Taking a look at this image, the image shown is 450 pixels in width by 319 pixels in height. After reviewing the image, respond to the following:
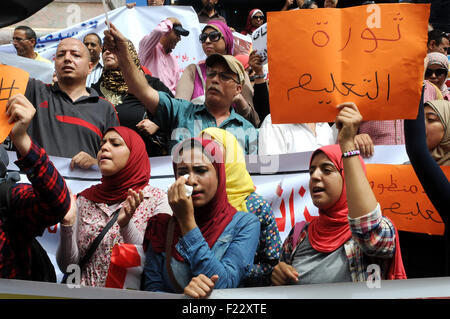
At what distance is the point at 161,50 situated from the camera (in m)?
5.83

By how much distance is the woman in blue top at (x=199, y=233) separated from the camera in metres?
2.17

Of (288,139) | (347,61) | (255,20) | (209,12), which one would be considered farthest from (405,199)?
(209,12)

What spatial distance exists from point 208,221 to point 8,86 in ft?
3.25

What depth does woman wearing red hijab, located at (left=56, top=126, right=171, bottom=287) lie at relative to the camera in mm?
2660

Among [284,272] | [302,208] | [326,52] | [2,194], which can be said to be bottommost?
[302,208]

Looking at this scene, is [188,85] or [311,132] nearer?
[311,132]

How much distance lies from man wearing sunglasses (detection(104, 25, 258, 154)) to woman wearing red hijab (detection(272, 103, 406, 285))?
1.03 meters

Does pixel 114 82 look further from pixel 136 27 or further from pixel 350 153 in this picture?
pixel 136 27

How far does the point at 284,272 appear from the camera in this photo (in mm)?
2396

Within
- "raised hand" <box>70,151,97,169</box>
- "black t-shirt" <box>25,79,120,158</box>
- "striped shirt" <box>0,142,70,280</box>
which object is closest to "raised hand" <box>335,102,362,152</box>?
"striped shirt" <box>0,142,70,280</box>

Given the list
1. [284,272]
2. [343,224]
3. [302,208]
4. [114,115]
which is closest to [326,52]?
[343,224]

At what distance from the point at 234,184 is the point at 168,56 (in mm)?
3301

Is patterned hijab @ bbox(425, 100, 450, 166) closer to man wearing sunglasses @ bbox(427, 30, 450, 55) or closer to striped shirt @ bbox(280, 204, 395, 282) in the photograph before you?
striped shirt @ bbox(280, 204, 395, 282)
